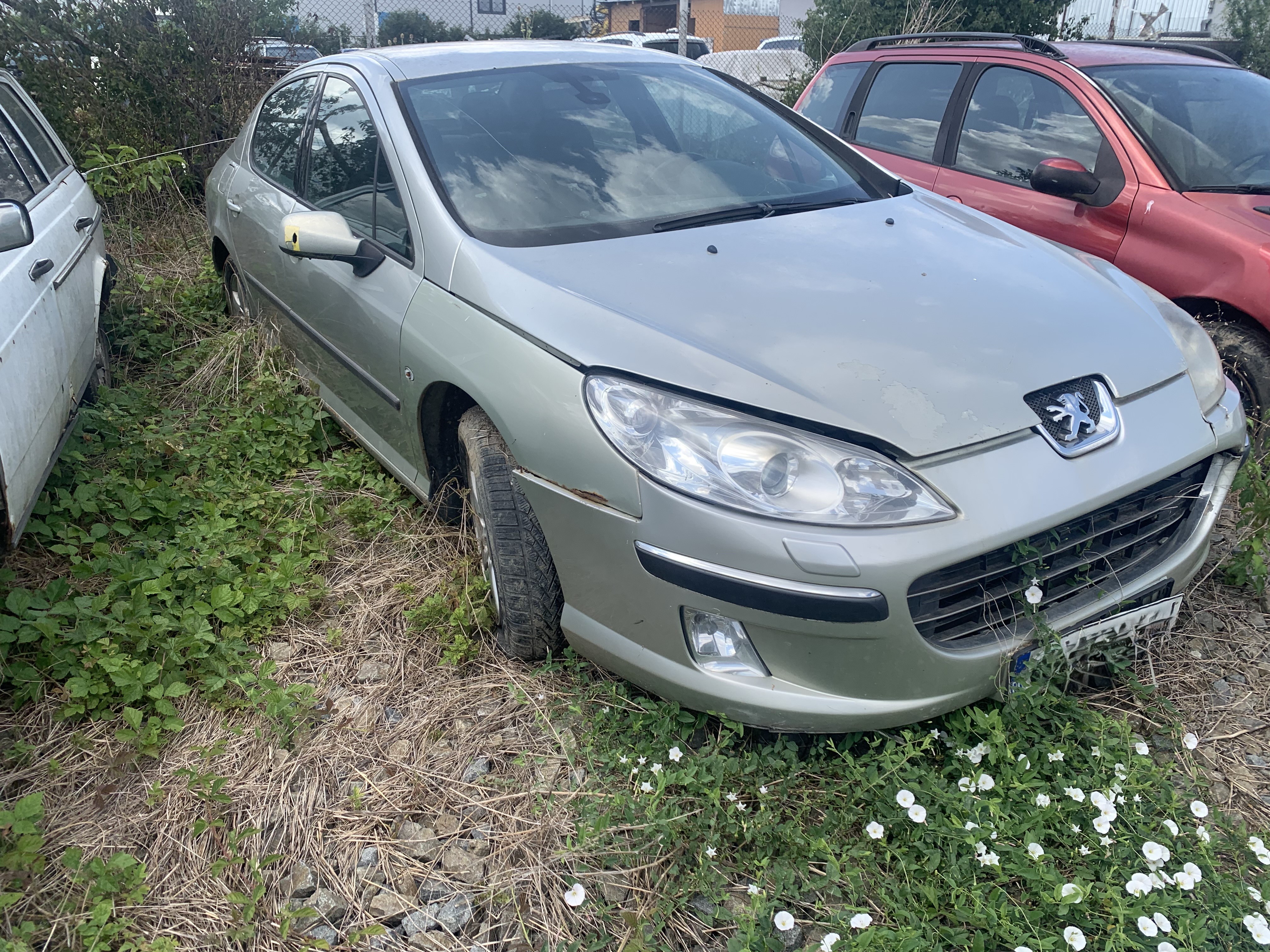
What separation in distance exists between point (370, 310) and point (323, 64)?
4.75 feet

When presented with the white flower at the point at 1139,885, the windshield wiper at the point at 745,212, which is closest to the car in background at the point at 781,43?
the windshield wiper at the point at 745,212

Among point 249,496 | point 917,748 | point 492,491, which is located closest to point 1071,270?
point 917,748

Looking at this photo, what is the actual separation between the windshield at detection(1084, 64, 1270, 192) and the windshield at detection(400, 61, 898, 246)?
1.40 metres

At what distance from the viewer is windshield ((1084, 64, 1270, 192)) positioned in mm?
3535

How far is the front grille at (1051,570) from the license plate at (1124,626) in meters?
0.06

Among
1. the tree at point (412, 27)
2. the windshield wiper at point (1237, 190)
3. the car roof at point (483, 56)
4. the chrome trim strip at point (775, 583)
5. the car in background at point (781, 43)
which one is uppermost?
the car roof at point (483, 56)

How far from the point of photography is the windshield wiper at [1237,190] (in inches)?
135

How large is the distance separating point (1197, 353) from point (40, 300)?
11.4ft

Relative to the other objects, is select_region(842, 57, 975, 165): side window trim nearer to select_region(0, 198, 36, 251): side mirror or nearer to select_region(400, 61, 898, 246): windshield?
select_region(400, 61, 898, 246): windshield

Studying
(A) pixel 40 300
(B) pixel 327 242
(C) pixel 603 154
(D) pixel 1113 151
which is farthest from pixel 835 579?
(D) pixel 1113 151

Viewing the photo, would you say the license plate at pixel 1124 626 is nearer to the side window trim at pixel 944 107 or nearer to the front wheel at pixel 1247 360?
the front wheel at pixel 1247 360

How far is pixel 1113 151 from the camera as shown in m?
3.61

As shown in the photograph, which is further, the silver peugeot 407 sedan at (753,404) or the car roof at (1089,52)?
the car roof at (1089,52)

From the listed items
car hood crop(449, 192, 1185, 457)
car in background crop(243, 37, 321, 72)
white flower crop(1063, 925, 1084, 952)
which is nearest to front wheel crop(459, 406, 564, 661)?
car hood crop(449, 192, 1185, 457)
